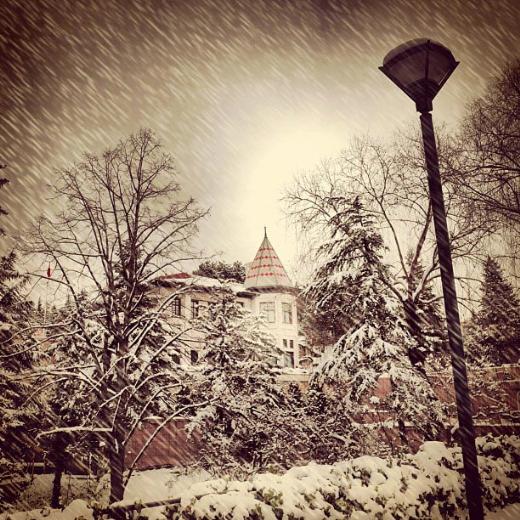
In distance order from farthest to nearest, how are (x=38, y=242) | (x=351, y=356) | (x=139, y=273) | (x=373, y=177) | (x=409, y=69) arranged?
(x=373, y=177), (x=351, y=356), (x=139, y=273), (x=38, y=242), (x=409, y=69)

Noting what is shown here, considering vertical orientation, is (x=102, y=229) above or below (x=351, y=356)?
above

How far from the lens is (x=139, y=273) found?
1267cm

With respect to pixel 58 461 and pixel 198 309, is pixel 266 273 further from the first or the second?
pixel 198 309

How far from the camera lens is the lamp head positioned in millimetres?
4074

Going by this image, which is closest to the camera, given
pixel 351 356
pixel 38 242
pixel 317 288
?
pixel 38 242

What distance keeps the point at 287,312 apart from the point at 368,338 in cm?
3210

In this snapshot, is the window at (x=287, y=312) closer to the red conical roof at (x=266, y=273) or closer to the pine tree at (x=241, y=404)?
the red conical roof at (x=266, y=273)

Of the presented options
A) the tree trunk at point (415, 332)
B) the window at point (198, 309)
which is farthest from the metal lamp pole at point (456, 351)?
the window at point (198, 309)

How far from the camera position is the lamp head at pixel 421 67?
4.07m

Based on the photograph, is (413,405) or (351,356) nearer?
(413,405)

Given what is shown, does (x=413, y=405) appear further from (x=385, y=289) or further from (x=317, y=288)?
(x=317, y=288)

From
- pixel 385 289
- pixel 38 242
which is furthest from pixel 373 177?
pixel 38 242

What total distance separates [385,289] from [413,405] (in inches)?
162

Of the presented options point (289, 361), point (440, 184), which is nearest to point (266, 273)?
point (289, 361)
